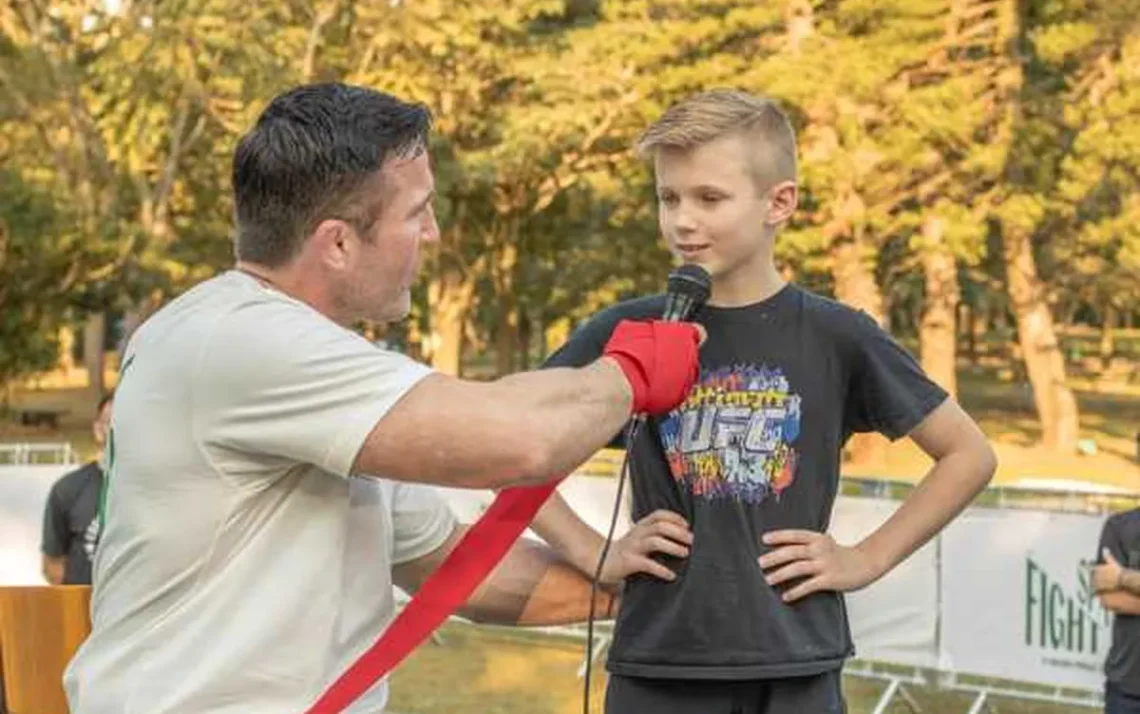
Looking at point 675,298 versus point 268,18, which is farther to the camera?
point 268,18

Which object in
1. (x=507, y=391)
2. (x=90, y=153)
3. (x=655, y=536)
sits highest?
(x=90, y=153)

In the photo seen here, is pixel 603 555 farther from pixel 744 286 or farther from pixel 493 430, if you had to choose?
pixel 493 430

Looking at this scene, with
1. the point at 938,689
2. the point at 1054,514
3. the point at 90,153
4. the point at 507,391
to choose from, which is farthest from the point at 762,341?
the point at 90,153

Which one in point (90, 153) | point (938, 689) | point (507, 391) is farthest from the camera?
point (90, 153)

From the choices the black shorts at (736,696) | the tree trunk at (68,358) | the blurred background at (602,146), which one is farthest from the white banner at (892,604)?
the tree trunk at (68,358)

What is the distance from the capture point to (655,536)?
3.50 m

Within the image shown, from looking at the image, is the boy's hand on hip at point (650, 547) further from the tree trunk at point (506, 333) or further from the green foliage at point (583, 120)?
the tree trunk at point (506, 333)

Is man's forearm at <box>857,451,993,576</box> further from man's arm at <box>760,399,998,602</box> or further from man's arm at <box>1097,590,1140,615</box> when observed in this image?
man's arm at <box>1097,590,1140,615</box>

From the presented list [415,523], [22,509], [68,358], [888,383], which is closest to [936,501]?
[888,383]

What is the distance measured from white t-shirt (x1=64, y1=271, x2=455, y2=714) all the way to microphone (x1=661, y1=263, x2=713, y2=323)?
0.72 metres

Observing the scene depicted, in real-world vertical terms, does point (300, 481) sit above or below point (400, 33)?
below

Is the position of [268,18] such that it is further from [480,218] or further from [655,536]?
[655,536]

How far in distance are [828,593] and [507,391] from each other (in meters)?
1.25

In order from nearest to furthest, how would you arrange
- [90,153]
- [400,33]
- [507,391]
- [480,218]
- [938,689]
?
[507,391] < [938,689] < [400,33] < [90,153] < [480,218]
